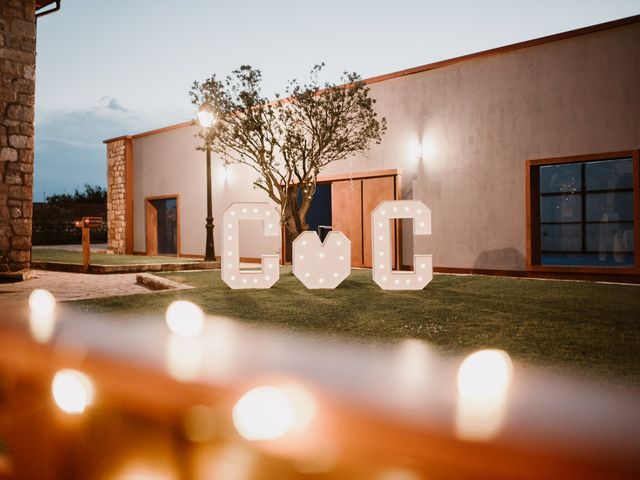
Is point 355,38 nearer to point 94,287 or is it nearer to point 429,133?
point 429,133

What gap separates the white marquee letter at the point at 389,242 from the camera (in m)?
7.95

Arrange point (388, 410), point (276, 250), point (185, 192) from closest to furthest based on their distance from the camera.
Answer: point (388, 410) < point (276, 250) < point (185, 192)

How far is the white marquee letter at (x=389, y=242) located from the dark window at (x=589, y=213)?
8057 millimetres

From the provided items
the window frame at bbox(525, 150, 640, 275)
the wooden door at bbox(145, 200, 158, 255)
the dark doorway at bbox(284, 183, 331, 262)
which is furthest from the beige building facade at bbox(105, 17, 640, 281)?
the wooden door at bbox(145, 200, 158, 255)

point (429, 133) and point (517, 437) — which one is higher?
point (429, 133)

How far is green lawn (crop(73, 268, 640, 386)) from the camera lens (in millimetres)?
4285

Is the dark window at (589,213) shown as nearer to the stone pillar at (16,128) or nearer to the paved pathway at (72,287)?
the paved pathway at (72,287)

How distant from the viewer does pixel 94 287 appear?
9414 millimetres

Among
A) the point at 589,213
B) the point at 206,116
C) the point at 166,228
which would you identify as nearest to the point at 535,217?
the point at 206,116

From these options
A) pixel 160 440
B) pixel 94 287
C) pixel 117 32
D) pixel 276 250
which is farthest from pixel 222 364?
pixel 117 32

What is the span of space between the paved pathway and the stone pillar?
79 cm

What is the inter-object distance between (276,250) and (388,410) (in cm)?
1208

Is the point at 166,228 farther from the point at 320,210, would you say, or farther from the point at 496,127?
the point at 496,127

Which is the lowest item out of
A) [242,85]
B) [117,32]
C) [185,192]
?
[185,192]
